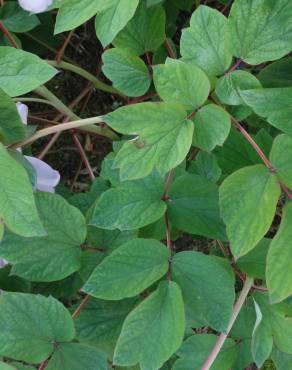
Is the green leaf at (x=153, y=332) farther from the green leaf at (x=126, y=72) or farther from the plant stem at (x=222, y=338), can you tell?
the green leaf at (x=126, y=72)

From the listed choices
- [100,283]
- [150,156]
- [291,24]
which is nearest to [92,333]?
[100,283]

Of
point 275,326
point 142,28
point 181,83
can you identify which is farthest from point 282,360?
point 142,28

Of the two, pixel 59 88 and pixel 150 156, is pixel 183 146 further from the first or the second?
pixel 59 88

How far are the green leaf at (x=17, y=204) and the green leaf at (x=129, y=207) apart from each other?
0.11 metres

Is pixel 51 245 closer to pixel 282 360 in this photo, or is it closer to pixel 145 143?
pixel 145 143

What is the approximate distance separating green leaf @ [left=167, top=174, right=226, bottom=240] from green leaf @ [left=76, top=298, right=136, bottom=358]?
0.51 feet

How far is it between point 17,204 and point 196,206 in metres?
0.24

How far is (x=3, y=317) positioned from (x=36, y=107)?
73cm

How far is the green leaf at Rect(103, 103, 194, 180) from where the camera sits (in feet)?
A: 1.97

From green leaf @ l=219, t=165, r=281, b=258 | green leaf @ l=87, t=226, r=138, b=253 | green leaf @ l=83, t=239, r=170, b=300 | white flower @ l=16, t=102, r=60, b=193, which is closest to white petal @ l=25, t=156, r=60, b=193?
white flower @ l=16, t=102, r=60, b=193

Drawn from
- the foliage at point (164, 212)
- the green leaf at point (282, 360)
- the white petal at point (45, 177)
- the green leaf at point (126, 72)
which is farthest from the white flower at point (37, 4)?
the green leaf at point (282, 360)

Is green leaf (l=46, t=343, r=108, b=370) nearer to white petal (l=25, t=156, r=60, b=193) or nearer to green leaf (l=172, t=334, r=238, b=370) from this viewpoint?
green leaf (l=172, t=334, r=238, b=370)

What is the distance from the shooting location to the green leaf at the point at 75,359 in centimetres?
67

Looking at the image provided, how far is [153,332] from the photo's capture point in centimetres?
64
